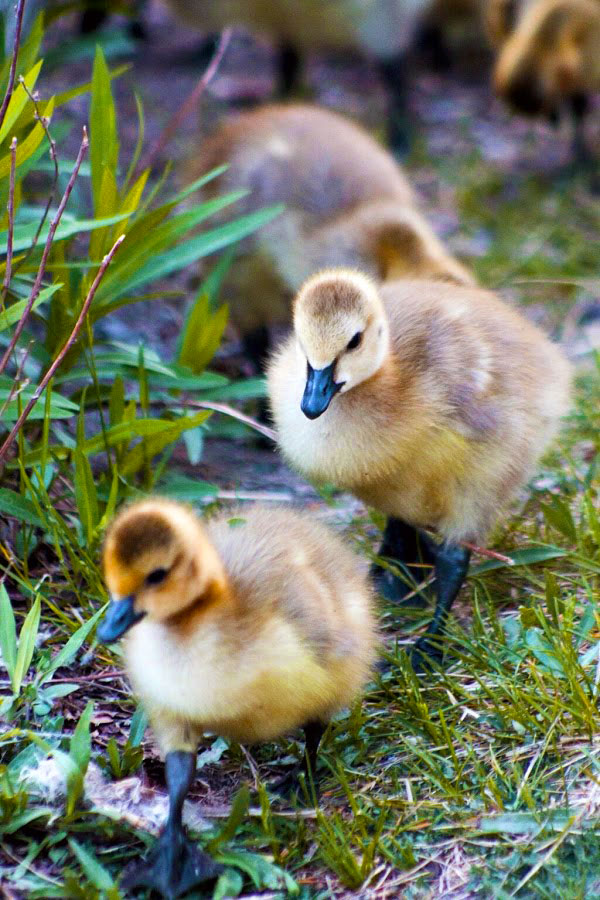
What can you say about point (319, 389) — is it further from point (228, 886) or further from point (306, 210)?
point (306, 210)

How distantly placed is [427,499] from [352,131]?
2105 mm

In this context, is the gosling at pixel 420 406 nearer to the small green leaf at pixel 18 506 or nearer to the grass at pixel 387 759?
the grass at pixel 387 759

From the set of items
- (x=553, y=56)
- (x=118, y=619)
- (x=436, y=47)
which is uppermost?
(x=118, y=619)

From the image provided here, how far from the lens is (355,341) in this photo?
2.72 m

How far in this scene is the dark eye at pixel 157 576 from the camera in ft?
6.96

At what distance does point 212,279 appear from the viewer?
412 cm

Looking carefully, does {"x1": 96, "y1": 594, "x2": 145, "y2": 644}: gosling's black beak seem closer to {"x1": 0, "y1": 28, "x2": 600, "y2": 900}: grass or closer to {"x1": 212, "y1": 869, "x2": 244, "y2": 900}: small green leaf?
{"x1": 0, "y1": 28, "x2": 600, "y2": 900}: grass

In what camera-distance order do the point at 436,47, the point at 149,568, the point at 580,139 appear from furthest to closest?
the point at 436,47
the point at 580,139
the point at 149,568

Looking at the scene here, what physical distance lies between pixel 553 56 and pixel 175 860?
14.4 feet

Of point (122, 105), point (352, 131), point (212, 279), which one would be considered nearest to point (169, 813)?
point (212, 279)


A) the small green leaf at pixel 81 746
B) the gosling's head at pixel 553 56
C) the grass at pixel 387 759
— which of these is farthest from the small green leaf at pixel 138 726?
the gosling's head at pixel 553 56

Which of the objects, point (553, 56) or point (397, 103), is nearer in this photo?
point (553, 56)

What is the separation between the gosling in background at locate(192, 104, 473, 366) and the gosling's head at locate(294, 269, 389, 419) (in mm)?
1138

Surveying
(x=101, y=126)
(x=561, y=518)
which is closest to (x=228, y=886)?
(x=561, y=518)
